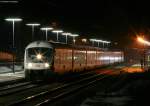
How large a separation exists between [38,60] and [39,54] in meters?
0.55

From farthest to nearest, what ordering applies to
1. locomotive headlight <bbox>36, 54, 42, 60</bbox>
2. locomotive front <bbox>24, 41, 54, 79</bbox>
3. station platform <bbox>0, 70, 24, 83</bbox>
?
station platform <bbox>0, 70, 24, 83</bbox>, locomotive headlight <bbox>36, 54, 42, 60</bbox>, locomotive front <bbox>24, 41, 54, 79</bbox>

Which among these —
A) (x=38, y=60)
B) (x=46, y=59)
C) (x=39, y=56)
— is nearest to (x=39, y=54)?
(x=39, y=56)

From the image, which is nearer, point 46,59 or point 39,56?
point 46,59

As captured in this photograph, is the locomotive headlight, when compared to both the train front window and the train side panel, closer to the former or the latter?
the train front window

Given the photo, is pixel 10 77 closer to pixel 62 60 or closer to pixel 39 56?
pixel 62 60

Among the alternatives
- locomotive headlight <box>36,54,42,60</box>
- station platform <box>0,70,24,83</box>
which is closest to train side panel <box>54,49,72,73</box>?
locomotive headlight <box>36,54,42,60</box>

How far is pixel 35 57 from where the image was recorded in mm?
29406

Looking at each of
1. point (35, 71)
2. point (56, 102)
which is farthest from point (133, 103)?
point (35, 71)

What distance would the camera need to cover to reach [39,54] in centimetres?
2956

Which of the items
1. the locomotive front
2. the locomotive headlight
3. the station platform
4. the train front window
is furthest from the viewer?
the station platform

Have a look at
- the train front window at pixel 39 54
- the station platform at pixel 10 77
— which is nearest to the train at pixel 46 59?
the train front window at pixel 39 54

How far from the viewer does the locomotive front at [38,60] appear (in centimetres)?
2880

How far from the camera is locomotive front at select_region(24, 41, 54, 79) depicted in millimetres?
28797

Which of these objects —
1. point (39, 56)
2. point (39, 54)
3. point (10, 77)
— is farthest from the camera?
point (10, 77)
